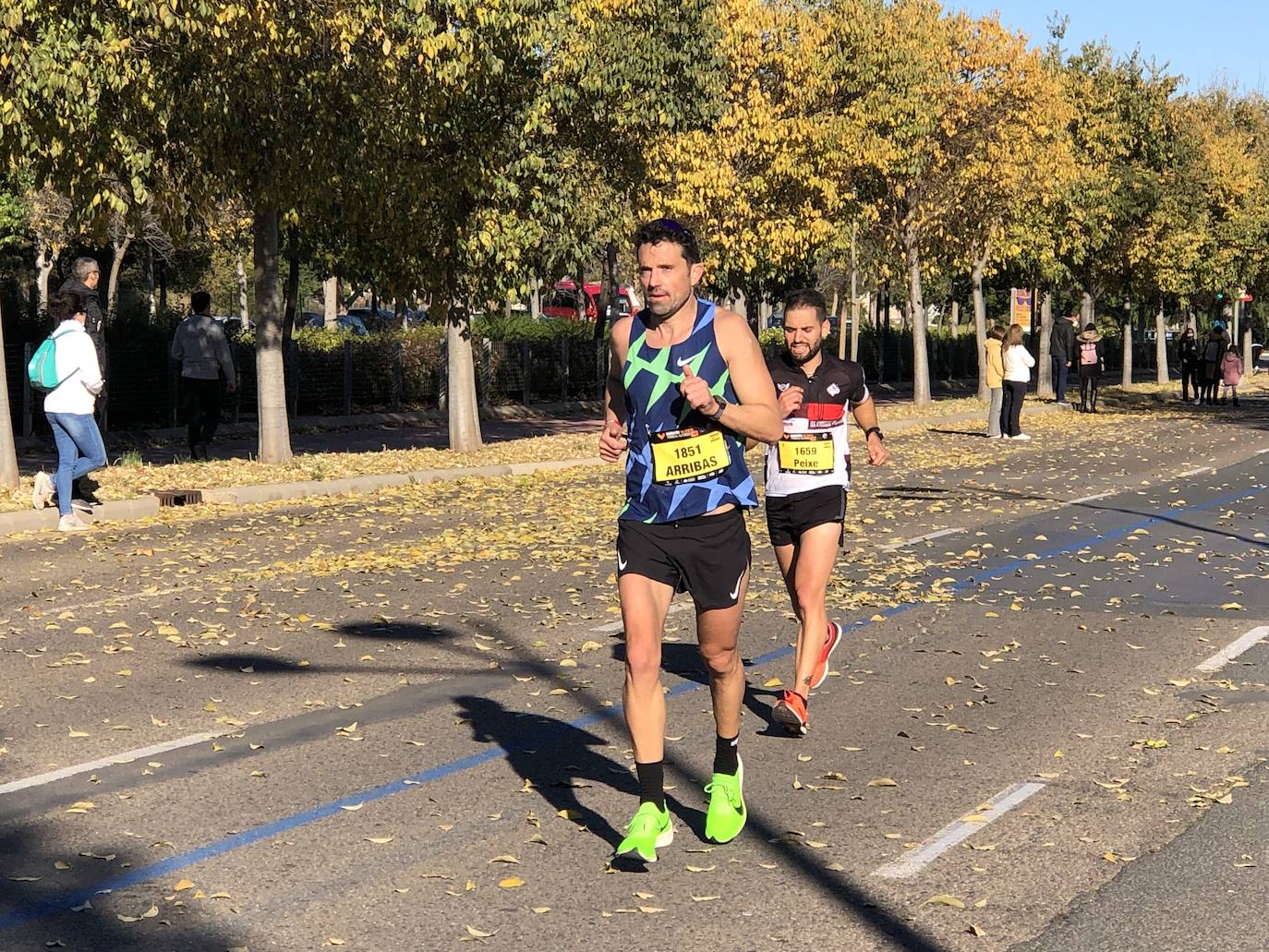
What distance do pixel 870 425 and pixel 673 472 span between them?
322 cm

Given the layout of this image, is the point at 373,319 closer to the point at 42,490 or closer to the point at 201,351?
the point at 201,351

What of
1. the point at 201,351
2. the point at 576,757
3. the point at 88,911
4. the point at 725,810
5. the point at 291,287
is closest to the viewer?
the point at 88,911

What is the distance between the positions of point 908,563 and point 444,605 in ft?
12.3

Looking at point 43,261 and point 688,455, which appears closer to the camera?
point 688,455

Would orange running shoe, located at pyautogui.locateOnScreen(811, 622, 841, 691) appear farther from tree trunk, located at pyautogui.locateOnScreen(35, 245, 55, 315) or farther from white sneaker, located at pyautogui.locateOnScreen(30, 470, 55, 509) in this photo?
tree trunk, located at pyautogui.locateOnScreen(35, 245, 55, 315)

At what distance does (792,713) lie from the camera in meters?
7.25

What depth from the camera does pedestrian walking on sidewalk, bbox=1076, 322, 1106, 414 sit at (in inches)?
1441

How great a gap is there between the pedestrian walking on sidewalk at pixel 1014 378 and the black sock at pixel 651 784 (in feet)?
71.6

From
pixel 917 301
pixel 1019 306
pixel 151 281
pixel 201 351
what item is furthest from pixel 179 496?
pixel 151 281

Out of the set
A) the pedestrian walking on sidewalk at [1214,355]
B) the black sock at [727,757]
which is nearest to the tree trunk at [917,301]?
the pedestrian walking on sidewalk at [1214,355]

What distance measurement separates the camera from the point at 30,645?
368 inches

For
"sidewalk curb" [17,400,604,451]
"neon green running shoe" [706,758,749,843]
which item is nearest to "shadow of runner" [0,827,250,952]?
"neon green running shoe" [706,758,749,843]

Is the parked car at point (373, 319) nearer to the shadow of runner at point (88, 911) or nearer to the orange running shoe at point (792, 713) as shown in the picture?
the orange running shoe at point (792, 713)

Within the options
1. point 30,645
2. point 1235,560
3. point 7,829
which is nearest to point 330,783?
point 7,829
